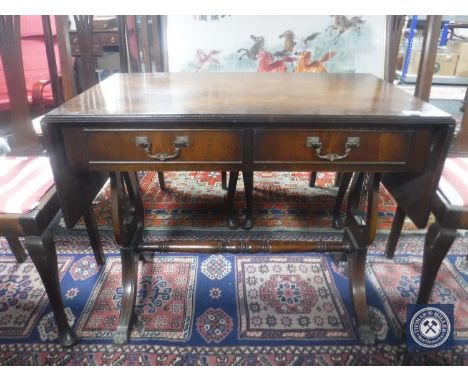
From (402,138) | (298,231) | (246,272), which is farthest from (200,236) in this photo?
(402,138)

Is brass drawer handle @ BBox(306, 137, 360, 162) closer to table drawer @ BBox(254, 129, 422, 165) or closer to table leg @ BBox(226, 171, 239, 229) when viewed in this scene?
table drawer @ BBox(254, 129, 422, 165)

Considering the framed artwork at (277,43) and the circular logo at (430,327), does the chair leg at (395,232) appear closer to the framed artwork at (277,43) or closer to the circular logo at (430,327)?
the circular logo at (430,327)

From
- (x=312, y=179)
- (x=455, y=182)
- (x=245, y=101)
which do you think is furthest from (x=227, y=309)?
(x=312, y=179)

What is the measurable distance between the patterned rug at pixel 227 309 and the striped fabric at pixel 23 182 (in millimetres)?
553

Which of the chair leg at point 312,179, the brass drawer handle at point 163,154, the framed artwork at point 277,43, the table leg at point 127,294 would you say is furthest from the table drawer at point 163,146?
the chair leg at point 312,179

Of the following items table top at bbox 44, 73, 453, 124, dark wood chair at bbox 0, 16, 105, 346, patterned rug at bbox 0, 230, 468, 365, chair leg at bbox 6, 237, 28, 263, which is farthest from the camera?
chair leg at bbox 6, 237, 28, 263

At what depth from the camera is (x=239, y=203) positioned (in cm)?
230

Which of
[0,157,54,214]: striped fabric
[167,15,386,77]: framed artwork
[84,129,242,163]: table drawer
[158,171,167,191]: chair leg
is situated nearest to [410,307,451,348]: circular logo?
[84,129,242,163]: table drawer

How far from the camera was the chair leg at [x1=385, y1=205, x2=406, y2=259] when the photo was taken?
1.67 meters

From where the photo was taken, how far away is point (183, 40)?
2.13m

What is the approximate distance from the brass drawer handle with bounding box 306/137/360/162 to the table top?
64mm

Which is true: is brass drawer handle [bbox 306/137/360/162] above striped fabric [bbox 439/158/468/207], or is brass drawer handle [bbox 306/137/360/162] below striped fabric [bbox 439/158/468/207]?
above

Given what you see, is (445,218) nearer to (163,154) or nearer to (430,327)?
(430,327)

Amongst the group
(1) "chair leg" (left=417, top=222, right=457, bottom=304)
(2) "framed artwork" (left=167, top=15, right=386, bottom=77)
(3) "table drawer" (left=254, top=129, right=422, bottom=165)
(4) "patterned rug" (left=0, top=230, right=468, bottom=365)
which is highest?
(2) "framed artwork" (left=167, top=15, right=386, bottom=77)
